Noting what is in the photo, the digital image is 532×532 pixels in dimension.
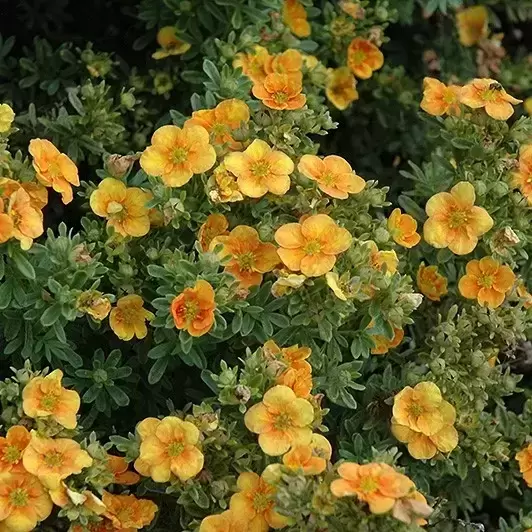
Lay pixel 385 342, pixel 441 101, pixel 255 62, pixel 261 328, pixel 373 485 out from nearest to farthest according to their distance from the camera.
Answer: pixel 373 485 < pixel 261 328 < pixel 385 342 < pixel 441 101 < pixel 255 62

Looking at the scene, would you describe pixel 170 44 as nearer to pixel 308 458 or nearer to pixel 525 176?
pixel 525 176

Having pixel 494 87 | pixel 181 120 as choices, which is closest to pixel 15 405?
pixel 181 120

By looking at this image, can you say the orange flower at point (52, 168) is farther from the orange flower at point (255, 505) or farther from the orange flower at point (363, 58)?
the orange flower at point (363, 58)

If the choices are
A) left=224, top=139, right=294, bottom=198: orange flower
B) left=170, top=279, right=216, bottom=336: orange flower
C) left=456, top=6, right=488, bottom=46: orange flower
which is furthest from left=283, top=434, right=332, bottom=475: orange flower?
left=456, top=6, right=488, bottom=46: orange flower

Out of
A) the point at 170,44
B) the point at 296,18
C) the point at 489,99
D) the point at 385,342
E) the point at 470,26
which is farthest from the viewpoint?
the point at 470,26

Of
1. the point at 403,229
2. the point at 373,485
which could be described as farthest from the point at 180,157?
the point at 373,485

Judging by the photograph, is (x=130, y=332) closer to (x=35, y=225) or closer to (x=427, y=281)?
(x=35, y=225)
